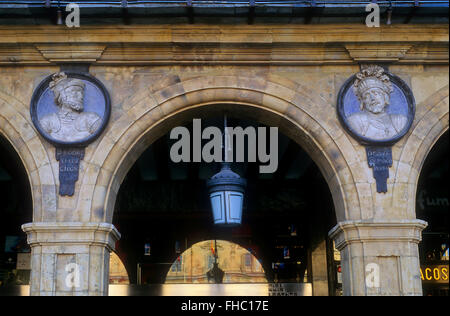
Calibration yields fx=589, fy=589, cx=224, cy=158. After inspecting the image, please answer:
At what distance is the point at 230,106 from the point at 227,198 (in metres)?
1.29

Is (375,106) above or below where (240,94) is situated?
below

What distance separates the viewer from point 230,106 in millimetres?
8023

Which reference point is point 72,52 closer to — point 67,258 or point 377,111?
point 67,258

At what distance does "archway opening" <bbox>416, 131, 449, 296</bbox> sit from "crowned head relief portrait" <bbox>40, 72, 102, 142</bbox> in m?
6.39

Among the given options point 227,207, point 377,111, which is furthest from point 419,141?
Result: point 227,207

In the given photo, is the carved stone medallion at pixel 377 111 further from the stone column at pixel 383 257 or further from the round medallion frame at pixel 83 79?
the round medallion frame at pixel 83 79

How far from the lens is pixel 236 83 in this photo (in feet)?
26.0

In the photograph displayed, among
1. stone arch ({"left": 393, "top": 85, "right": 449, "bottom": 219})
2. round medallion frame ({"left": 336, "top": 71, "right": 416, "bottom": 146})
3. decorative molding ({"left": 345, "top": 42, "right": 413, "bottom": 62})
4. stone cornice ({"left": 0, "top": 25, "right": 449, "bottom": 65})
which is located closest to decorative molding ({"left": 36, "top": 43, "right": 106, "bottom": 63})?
stone cornice ({"left": 0, "top": 25, "right": 449, "bottom": 65})

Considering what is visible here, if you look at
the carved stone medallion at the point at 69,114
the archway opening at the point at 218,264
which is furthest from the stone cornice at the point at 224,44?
the archway opening at the point at 218,264

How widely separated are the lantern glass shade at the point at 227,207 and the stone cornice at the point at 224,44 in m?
1.81

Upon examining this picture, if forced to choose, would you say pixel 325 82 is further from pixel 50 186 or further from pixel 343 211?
pixel 50 186

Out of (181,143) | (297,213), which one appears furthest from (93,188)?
(297,213)
